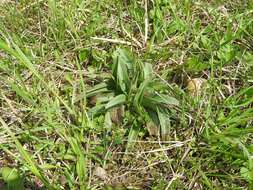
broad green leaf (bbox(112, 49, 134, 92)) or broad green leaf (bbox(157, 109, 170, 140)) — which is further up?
broad green leaf (bbox(112, 49, 134, 92))

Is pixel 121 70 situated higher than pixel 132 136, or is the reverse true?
pixel 121 70

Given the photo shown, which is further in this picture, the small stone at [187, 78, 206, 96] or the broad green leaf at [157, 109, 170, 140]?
the small stone at [187, 78, 206, 96]

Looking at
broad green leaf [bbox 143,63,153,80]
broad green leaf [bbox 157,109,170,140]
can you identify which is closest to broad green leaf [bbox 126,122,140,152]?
broad green leaf [bbox 157,109,170,140]

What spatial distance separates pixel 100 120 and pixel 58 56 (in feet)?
1.31

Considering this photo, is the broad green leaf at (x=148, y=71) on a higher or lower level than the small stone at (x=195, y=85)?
higher

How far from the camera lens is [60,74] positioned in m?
1.96

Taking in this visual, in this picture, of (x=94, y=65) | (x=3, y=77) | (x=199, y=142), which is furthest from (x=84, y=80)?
(x=199, y=142)

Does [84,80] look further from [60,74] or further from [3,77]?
[3,77]

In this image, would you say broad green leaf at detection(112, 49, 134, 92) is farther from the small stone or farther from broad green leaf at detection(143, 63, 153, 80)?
the small stone

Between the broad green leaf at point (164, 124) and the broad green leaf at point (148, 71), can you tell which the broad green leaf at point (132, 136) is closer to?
the broad green leaf at point (164, 124)

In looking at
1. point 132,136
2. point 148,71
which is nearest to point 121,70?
point 148,71

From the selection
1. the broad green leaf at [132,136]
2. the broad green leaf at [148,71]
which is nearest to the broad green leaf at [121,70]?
the broad green leaf at [148,71]

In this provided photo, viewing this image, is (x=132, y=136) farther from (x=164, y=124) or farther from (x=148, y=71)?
(x=148, y=71)

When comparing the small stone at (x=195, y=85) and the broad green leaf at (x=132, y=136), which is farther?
the small stone at (x=195, y=85)
